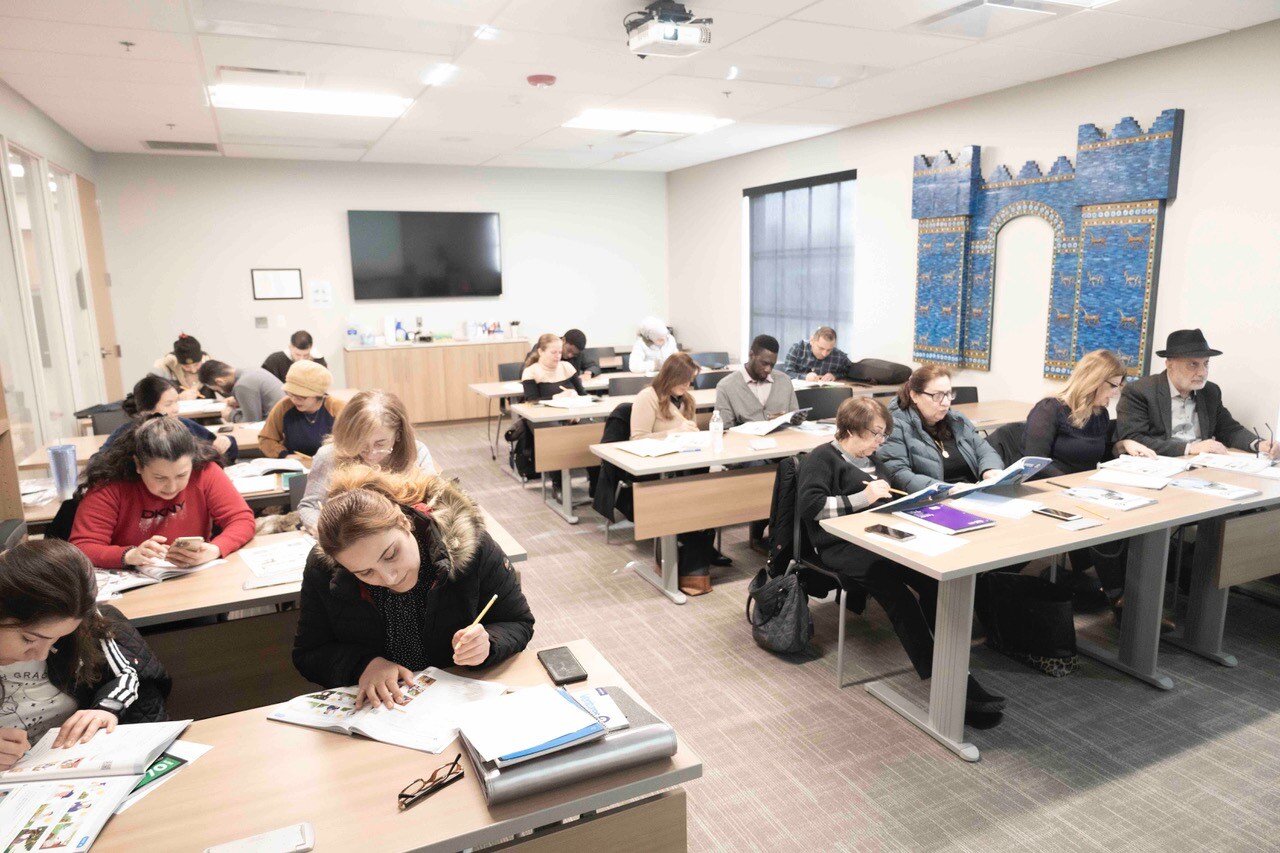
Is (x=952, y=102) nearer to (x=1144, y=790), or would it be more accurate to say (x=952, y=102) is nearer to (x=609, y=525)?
(x=609, y=525)

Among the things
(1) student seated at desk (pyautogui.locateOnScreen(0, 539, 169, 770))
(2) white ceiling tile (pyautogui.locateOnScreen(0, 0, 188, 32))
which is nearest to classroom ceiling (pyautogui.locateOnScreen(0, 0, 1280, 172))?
(2) white ceiling tile (pyautogui.locateOnScreen(0, 0, 188, 32))

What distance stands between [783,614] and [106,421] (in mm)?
4424

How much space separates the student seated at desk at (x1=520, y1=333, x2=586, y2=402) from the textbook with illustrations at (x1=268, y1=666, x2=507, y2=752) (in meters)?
4.38

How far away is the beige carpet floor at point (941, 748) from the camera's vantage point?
2.46 meters

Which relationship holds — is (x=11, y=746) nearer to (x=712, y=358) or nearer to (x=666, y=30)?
(x=666, y=30)

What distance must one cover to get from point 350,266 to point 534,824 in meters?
8.81

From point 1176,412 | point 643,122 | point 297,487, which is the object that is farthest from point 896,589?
point 643,122

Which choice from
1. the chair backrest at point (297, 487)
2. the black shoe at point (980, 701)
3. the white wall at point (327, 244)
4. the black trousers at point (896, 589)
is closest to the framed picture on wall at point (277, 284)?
the white wall at point (327, 244)

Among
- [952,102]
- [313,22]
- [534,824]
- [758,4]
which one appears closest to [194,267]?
[313,22]

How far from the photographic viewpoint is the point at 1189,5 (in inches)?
151

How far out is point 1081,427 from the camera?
13.6 feet

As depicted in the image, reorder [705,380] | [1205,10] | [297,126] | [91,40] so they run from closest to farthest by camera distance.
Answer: [1205,10] → [91,40] → [297,126] → [705,380]

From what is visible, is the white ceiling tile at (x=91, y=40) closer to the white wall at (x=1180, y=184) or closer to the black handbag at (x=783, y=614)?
the black handbag at (x=783, y=614)

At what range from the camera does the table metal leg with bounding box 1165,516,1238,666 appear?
3.37 meters
